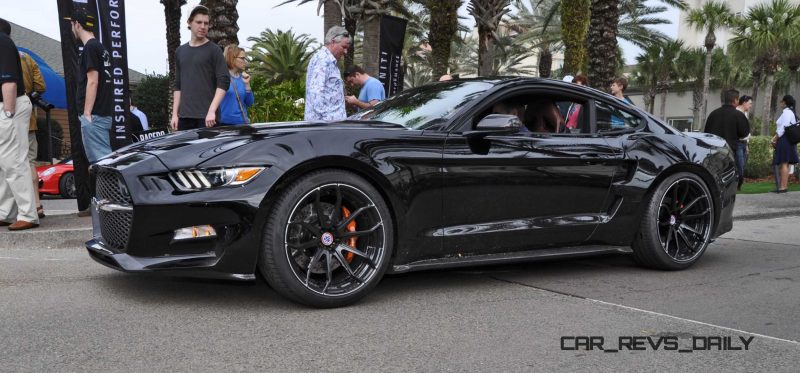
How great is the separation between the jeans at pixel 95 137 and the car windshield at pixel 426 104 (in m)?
2.96

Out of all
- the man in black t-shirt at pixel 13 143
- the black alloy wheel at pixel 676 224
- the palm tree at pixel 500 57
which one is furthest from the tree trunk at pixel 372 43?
the palm tree at pixel 500 57

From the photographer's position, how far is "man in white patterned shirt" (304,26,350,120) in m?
6.87

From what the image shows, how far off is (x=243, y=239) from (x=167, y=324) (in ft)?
1.83

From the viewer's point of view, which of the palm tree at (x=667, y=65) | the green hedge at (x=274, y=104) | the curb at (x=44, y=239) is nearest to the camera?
the curb at (x=44, y=239)

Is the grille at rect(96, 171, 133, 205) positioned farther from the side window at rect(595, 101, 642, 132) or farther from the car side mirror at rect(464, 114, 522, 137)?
the side window at rect(595, 101, 642, 132)

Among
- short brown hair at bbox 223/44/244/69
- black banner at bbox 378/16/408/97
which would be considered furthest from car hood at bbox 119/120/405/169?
black banner at bbox 378/16/408/97

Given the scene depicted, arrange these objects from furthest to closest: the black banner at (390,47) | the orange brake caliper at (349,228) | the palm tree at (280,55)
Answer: the palm tree at (280,55), the black banner at (390,47), the orange brake caliper at (349,228)

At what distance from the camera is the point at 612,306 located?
14.2ft

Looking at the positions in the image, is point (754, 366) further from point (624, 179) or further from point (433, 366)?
point (624, 179)

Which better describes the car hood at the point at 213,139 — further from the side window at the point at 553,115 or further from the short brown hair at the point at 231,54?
the short brown hair at the point at 231,54

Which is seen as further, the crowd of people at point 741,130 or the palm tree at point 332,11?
the palm tree at point 332,11

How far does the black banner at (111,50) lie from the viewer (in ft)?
24.0

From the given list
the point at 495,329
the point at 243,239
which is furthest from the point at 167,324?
the point at 495,329

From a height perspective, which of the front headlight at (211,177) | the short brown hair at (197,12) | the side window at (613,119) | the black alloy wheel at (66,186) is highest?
the short brown hair at (197,12)
